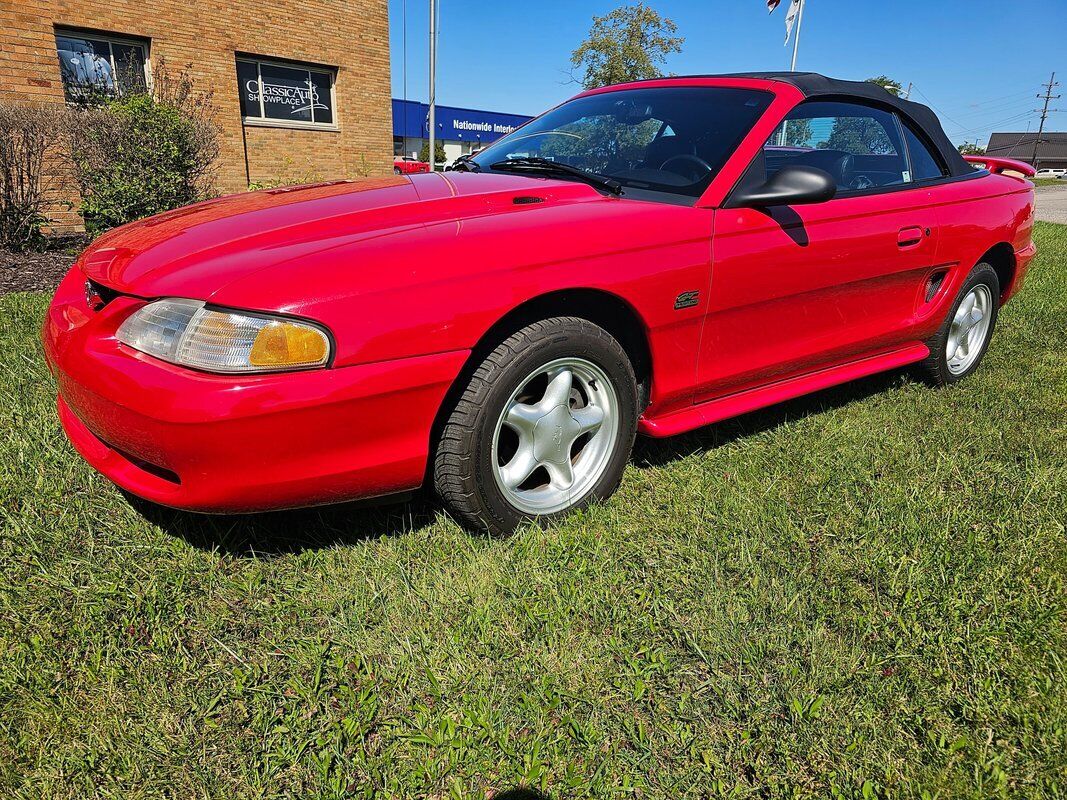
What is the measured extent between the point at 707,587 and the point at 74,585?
1.83 meters

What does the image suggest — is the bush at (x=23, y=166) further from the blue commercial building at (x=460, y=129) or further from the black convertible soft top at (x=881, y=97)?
the blue commercial building at (x=460, y=129)

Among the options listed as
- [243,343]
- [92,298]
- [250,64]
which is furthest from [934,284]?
[250,64]

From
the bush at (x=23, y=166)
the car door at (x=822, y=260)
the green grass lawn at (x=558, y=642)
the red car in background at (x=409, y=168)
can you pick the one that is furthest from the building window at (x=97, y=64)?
the car door at (x=822, y=260)

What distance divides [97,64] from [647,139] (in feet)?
36.0

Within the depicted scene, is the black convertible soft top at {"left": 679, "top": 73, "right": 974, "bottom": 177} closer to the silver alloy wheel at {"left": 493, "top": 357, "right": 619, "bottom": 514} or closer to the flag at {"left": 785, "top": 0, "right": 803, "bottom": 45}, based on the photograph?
the silver alloy wheel at {"left": 493, "top": 357, "right": 619, "bottom": 514}

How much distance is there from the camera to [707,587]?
2.13 metres

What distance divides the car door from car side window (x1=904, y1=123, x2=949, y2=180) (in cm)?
6

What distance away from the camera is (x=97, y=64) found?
1056 centimetres

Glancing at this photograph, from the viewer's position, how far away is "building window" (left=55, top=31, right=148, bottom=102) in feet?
33.6

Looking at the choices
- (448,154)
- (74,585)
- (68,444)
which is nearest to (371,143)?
(68,444)

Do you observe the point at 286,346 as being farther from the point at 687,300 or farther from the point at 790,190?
the point at 790,190

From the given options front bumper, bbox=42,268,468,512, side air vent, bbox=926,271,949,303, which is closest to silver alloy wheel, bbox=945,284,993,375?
side air vent, bbox=926,271,949,303

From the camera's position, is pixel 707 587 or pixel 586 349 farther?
pixel 586 349

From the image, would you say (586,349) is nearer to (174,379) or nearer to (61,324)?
(174,379)
